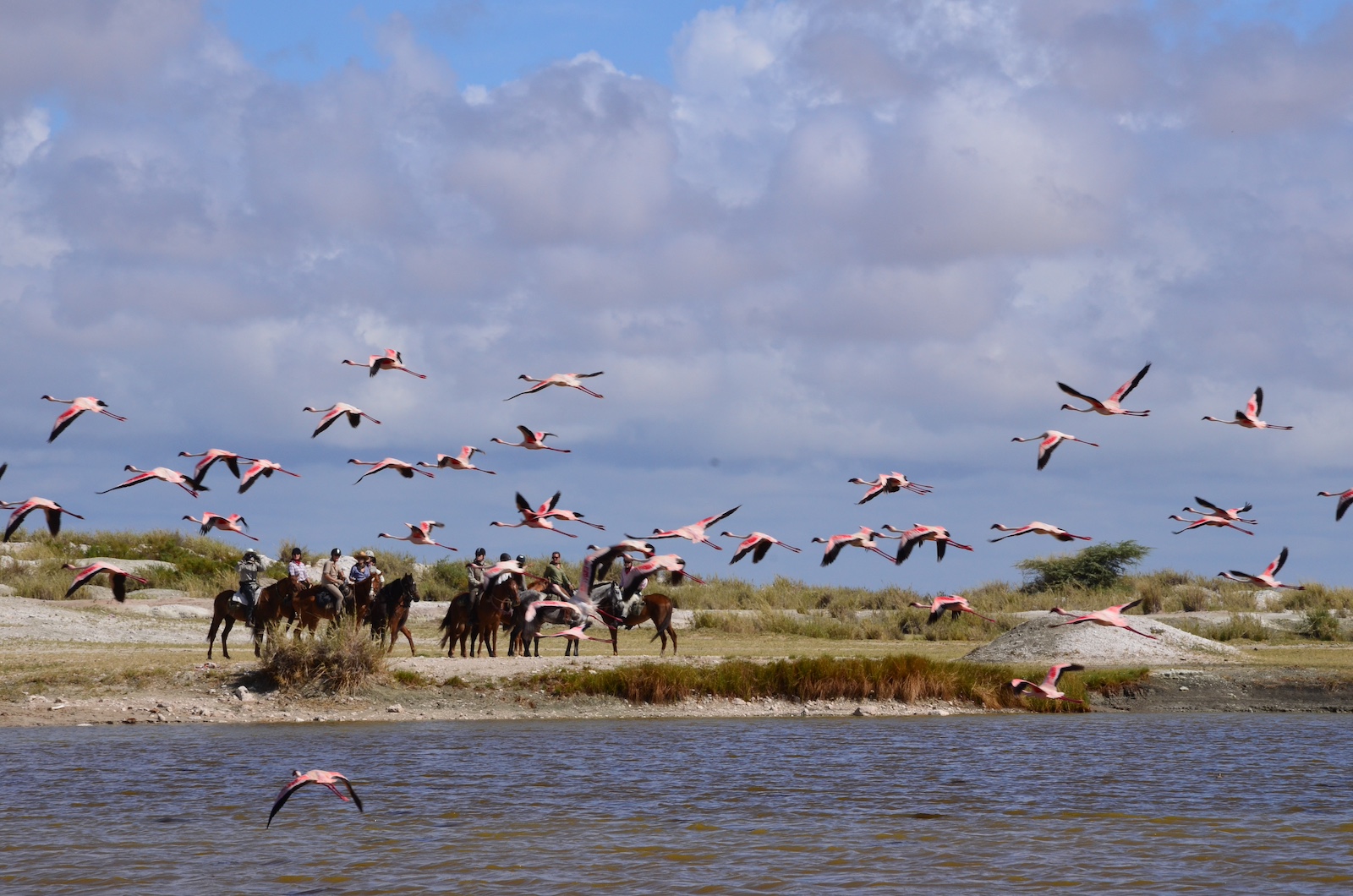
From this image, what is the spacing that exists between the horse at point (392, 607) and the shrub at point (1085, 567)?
1280 inches

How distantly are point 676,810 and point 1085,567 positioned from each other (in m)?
43.2

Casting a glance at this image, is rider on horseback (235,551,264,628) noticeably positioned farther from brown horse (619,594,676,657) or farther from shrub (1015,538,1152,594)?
shrub (1015,538,1152,594)

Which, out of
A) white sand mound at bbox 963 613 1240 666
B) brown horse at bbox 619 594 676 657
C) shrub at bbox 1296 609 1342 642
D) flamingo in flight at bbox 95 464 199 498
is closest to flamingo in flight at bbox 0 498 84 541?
flamingo in flight at bbox 95 464 199 498

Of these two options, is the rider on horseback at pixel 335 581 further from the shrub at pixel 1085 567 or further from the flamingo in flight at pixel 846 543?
the shrub at pixel 1085 567

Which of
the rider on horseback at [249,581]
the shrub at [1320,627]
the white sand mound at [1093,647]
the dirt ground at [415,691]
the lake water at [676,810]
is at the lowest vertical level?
the lake water at [676,810]

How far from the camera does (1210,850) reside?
13938 mm

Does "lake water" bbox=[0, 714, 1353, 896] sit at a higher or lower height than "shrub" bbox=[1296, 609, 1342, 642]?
lower

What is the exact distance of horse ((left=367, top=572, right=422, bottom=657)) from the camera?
26828mm

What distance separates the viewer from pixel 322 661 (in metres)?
25.0

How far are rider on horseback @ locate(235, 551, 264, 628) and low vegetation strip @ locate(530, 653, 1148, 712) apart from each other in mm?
5246

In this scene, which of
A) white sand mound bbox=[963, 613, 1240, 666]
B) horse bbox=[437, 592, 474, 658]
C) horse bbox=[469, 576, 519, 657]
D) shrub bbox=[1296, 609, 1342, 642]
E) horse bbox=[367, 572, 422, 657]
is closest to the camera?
horse bbox=[367, 572, 422, 657]

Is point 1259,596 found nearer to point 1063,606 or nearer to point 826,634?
point 1063,606

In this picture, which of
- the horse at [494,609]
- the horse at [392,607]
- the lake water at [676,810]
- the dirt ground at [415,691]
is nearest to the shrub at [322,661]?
the dirt ground at [415,691]

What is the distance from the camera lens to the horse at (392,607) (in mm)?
26828
